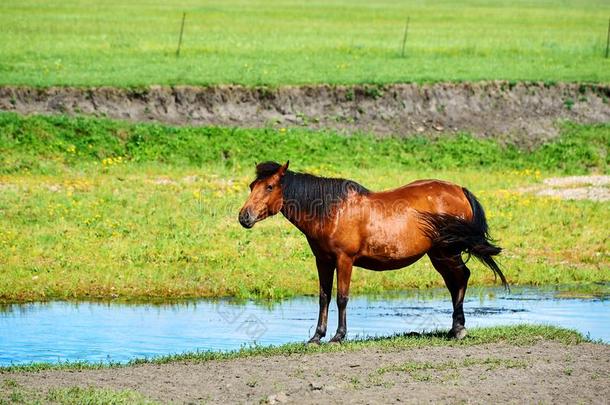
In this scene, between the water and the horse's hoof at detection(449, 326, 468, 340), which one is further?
the water

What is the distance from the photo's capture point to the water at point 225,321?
1584 cm

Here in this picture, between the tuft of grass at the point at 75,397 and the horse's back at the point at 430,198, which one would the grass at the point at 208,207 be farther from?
the tuft of grass at the point at 75,397

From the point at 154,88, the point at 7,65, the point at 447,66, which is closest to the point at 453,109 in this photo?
the point at 447,66

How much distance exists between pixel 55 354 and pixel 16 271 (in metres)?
4.66

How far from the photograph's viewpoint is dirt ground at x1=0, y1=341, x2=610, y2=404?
40.1 feet

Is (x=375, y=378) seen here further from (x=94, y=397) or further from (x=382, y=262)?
(x=94, y=397)

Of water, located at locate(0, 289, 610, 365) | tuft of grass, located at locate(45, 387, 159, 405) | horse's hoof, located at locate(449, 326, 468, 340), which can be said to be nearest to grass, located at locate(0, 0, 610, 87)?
water, located at locate(0, 289, 610, 365)

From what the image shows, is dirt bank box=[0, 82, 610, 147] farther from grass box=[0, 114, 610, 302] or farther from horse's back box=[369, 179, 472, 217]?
horse's back box=[369, 179, 472, 217]

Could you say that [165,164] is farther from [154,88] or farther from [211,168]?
[154,88]

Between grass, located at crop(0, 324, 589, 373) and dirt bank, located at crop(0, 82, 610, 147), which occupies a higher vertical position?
dirt bank, located at crop(0, 82, 610, 147)

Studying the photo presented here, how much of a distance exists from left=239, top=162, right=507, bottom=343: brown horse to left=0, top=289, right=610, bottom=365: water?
1.70 metres

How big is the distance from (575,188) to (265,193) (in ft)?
49.0

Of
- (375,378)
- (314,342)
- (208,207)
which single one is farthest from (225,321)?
(208,207)

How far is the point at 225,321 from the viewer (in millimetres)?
17516
